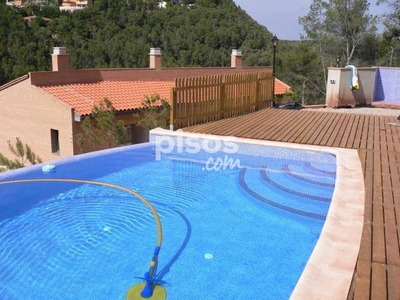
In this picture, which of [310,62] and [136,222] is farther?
[310,62]

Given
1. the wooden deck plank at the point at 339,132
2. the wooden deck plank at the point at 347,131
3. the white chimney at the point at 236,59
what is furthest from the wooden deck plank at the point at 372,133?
the white chimney at the point at 236,59

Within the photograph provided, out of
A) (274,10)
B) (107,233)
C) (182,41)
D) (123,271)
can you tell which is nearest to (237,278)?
(123,271)

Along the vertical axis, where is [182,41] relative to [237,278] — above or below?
above

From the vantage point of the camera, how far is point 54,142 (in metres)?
16.9

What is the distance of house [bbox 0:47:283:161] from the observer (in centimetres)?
1577

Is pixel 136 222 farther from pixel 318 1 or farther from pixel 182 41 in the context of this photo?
pixel 182 41

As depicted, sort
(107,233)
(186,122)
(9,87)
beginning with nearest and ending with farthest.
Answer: (107,233) < (186,122) < (9,87)

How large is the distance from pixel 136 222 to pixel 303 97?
3012cm

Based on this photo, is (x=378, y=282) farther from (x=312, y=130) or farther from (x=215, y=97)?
(x=215, y=97)

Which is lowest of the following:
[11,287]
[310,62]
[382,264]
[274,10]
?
[11,287]

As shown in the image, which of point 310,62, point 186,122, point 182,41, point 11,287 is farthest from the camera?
point 182,41

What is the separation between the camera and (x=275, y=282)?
14.1 ft

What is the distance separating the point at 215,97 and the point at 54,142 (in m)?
8.89

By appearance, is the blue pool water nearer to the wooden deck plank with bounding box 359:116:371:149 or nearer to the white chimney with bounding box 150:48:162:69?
the wooden deck plank with bounding box 359:116:371:149
